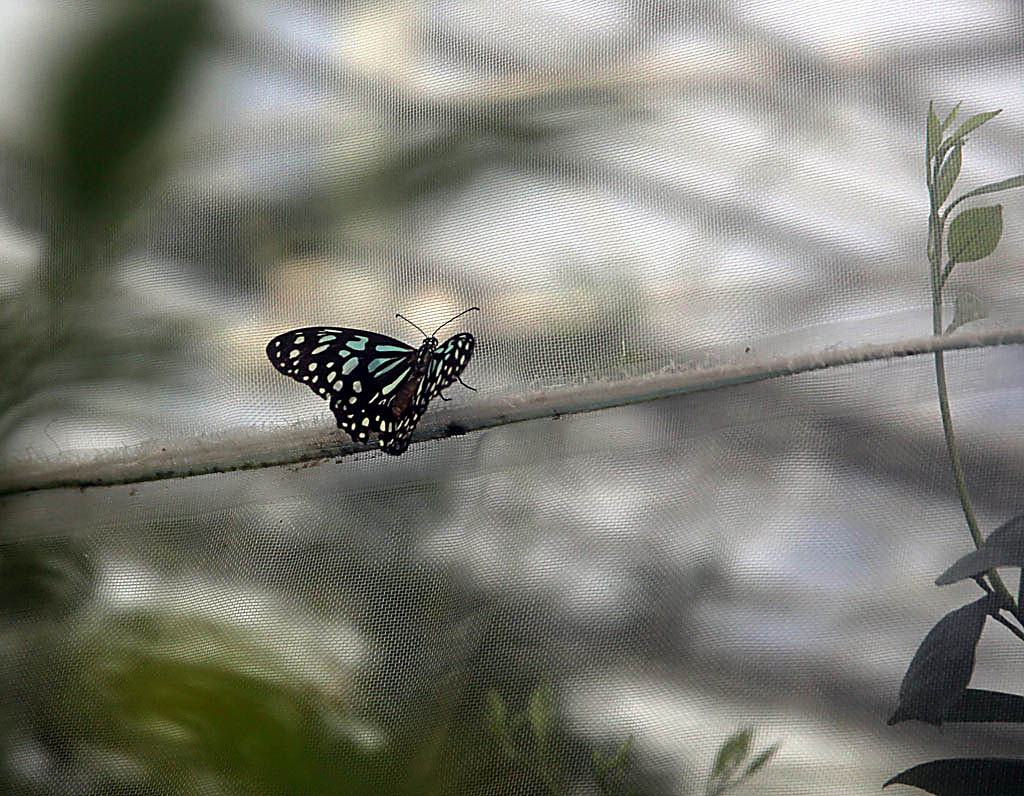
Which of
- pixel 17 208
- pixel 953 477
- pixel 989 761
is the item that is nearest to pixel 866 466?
pixel 953 477

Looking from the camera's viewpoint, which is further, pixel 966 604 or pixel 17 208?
pixel 17 208

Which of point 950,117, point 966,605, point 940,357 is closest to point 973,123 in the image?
point 950,117

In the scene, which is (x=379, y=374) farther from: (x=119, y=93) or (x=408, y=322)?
(x=119, y=93)

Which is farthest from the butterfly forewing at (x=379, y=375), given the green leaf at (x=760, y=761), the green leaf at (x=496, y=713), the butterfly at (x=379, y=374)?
the green leaf at (x=760, y=761)

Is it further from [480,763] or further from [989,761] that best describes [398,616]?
[989,761]

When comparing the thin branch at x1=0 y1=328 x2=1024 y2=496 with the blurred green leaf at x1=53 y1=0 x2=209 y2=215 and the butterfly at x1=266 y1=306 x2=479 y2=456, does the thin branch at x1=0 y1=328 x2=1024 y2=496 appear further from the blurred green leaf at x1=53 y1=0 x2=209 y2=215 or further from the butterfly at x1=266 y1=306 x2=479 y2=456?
the blurred green leaf at x1=53 y1=0 x2=209 y2=215

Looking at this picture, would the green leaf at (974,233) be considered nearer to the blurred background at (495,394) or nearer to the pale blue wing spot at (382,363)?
the blurred background at (495,394)

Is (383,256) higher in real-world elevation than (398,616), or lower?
higher
